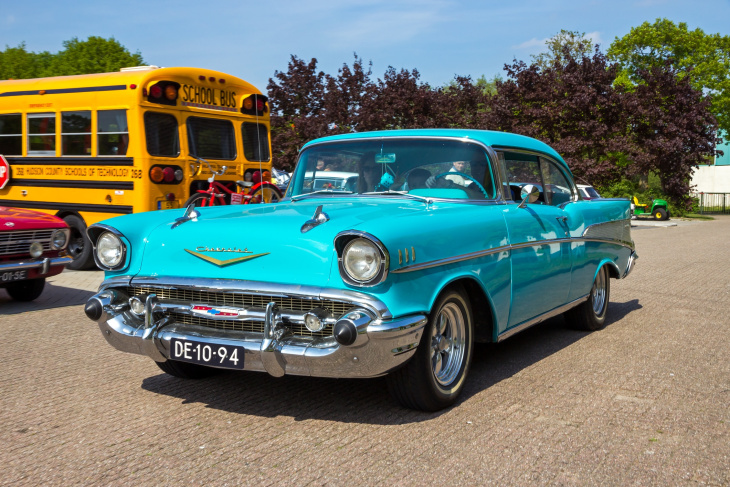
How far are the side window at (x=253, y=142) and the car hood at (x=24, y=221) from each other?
414 centimetres

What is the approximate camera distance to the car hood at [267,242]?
12.3 ft

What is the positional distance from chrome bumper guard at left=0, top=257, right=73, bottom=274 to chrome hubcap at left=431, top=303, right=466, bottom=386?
17.6 feet

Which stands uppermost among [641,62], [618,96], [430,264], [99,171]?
[641,62]

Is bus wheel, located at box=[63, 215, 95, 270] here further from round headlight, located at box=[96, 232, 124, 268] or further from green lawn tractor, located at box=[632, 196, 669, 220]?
green lawn tractor, located at box=[632, 196, 669, 220]

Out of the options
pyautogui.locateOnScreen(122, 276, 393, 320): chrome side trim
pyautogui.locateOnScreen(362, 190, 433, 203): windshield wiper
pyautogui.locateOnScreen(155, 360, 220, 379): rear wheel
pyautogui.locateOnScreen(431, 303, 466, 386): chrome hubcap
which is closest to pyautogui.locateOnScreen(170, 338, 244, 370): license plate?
pyautogui.locateOnScreen(122, 276, 393, 320): chrome side trim

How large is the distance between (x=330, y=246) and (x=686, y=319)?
4.60m

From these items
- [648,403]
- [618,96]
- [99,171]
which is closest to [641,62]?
[618,96]

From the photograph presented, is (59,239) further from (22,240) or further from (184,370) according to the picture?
(184,370)

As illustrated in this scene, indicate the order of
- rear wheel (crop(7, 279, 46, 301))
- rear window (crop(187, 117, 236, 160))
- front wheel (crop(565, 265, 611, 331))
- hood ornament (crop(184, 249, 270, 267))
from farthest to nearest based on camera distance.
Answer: rear window (crop(187, 117, 236, 160))
rear wheel (crop(7, 279, 46, 301))
front wheel (crop(565, 265, 611, 331))
hood ornament (crop(184, 249, 270, 267))

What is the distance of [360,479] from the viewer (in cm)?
316

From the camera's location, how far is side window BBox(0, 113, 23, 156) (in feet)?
38.7

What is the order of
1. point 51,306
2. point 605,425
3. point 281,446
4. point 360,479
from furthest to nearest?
point 51,306
point 605,425
point 281,446
point 360,479

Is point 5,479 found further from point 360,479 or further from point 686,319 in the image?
point 686,319

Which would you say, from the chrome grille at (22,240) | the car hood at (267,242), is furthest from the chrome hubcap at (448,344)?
the chrome grille at (22,240)
